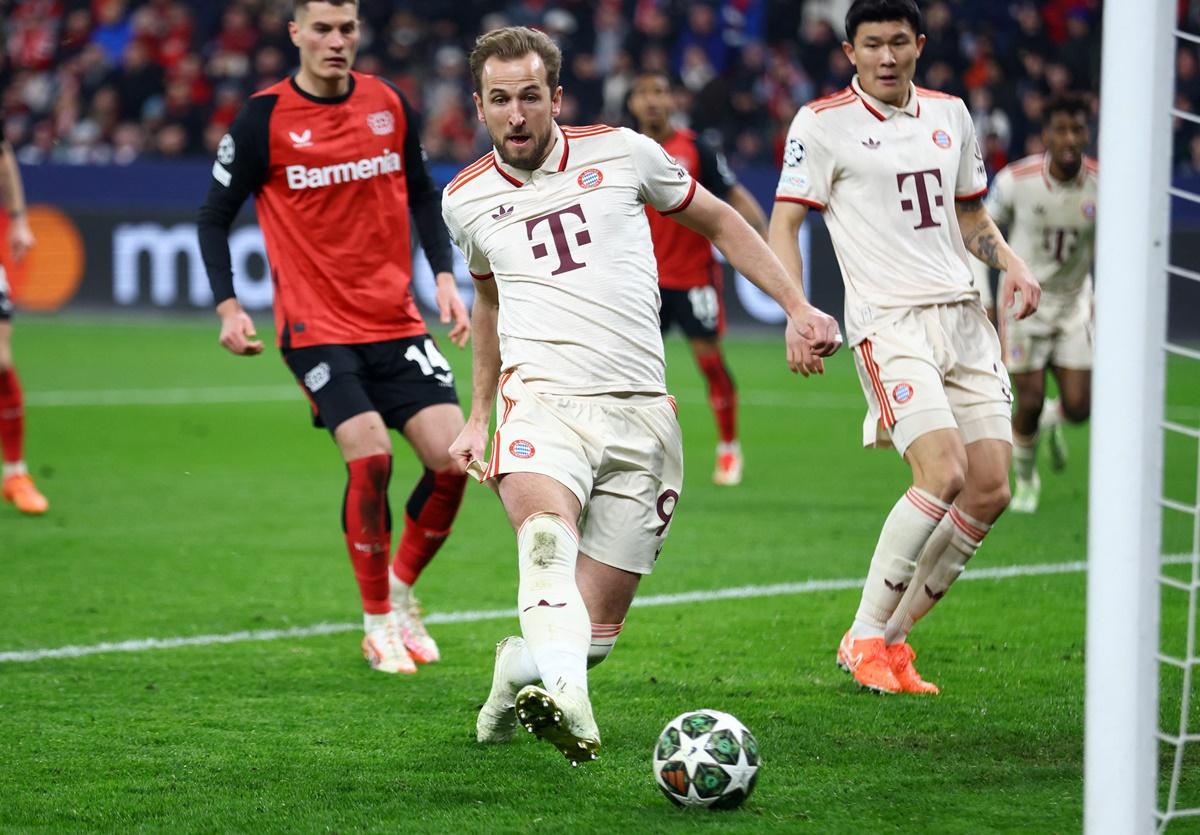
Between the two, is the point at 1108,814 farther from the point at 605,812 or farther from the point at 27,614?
the point at 27,614

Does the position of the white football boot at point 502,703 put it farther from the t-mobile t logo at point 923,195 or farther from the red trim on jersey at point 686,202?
the t-mobile t logo at point 923,195

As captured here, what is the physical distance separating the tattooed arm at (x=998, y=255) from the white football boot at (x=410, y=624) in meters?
2.39

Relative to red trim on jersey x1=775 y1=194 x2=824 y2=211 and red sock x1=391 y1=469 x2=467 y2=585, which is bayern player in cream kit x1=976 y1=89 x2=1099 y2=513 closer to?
red trim on jersey x1=775 y1=194 x2=824 y2=211

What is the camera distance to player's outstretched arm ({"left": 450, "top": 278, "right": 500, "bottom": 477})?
4.91 meters

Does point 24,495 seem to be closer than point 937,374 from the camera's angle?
No

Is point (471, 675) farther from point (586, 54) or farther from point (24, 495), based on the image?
point (586, 54)

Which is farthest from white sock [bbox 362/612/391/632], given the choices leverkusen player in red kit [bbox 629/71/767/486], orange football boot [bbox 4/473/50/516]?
leverkusen player in red kit [bbox 629/71/767/486]

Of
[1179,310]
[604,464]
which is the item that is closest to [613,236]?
[604,464]

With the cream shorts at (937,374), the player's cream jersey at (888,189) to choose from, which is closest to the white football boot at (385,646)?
the cream shorts at (937,374)

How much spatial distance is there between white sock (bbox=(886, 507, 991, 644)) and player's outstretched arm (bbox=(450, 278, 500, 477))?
1.62 metres

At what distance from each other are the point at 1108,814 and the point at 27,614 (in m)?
4.86

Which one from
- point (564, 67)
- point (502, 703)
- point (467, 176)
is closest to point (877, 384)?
point (467, 176)

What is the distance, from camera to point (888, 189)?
18.7 feet

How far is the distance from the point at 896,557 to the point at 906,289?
899 mm
